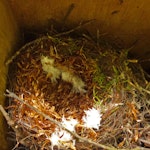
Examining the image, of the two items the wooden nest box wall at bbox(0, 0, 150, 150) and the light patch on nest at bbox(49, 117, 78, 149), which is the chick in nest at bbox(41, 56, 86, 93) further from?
the light patch on nest at bbox(49, 117, 78, 149)

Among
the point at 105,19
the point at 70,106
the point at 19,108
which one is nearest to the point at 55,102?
the point at 70,106

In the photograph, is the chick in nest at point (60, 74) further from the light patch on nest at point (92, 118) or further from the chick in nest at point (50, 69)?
the light patch on nest at point (92, 118)

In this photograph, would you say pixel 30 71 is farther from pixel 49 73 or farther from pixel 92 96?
pixel 92 96

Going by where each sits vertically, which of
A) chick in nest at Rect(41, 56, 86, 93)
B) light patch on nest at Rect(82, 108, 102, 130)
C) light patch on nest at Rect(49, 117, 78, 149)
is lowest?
light patch on nest at Rect(49, 117, 78, 149)

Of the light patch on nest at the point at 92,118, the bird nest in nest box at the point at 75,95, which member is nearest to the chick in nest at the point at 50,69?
the bird nest in nest box at the point at 75,95

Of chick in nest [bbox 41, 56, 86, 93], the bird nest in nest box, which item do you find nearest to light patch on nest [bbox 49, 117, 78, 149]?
the bird nest in nest box

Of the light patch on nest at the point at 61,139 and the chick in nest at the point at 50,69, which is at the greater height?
the chick in nest at the point at 50,69

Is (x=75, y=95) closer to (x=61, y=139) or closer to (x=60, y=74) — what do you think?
(x=60, y=74)

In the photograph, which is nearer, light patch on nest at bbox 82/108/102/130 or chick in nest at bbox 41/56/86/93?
light patch on nest at bbox 82/108/102/130
